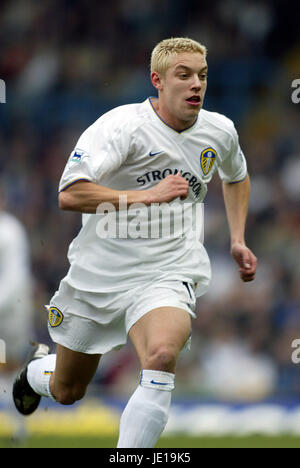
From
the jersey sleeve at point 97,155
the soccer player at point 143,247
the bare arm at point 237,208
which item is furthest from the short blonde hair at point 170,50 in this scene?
the bare arm at point 237,208

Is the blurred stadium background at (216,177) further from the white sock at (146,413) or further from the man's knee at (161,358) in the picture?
the man's knee at (161,358)

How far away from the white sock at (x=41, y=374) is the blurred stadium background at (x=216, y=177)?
101 inches

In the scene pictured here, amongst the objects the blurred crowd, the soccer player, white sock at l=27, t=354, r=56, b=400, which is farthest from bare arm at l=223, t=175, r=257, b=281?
the blurred crowd

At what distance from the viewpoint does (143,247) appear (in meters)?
5.07

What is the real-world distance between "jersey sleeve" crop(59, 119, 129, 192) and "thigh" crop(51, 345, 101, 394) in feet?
3.78

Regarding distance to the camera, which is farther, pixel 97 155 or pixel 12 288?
pixel 12 288

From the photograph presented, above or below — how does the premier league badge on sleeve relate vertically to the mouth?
below

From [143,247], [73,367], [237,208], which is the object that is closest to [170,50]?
[143,247]

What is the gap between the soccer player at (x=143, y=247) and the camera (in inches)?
179

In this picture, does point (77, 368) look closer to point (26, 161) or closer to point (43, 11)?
point (26, 161)

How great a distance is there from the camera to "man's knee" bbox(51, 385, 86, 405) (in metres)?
5.48

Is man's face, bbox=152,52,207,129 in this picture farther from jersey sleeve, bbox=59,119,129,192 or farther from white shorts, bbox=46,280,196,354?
white shorts, bbox=46,280,196,354

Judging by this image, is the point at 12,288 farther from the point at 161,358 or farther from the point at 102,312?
the point at 161,358

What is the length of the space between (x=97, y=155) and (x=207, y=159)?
78 cm
